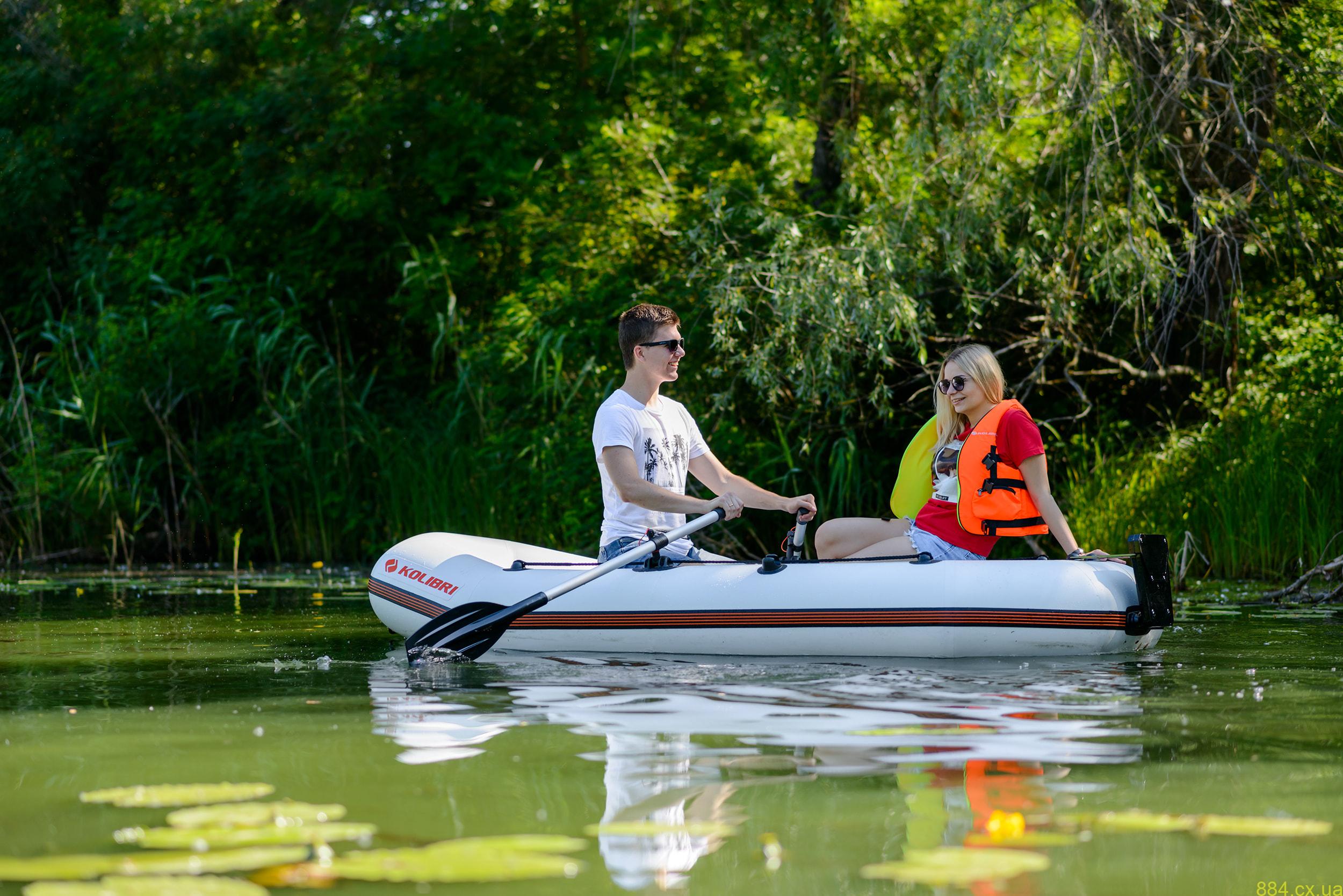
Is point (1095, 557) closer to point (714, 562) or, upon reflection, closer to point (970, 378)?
point (970, 378)

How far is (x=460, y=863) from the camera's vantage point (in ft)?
7.88

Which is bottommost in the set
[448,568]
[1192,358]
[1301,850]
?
[1301,850]

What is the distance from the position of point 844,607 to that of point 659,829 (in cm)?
262

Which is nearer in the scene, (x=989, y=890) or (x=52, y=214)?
(x=989, y=890)

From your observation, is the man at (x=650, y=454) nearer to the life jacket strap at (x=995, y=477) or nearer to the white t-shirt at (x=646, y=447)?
the white t-shirt at (x=646, y=447)

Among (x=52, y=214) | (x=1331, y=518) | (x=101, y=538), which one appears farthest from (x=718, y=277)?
(x=52, y=214)

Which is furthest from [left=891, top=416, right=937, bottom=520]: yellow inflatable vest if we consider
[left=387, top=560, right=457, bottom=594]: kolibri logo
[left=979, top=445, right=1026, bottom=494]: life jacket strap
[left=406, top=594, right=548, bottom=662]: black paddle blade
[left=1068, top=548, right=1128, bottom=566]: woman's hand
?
[left=387, top=560, right=457, bottom=594]: kolibri logo

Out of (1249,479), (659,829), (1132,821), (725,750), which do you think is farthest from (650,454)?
(1249,479)

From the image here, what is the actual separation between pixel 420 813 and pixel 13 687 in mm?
2380

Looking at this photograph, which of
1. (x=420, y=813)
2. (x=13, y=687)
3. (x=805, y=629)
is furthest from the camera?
(x=805, y=629)

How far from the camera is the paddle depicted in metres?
5.30

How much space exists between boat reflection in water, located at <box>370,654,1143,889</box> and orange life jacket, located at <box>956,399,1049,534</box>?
1.58ft

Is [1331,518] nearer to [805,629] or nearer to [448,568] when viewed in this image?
[805,629]

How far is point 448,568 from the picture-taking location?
5922mm
